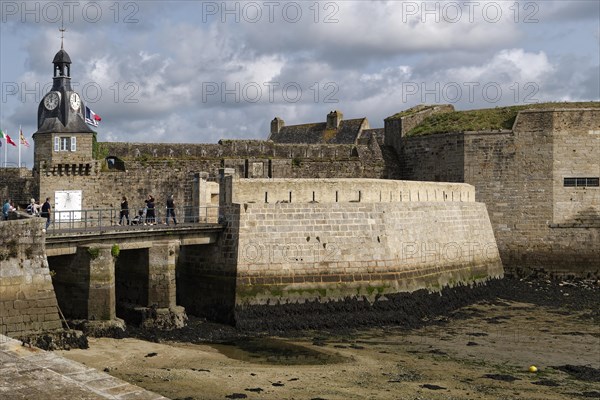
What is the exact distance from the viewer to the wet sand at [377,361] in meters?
13.6

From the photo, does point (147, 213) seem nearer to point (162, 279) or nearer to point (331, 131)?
point (162, 279)

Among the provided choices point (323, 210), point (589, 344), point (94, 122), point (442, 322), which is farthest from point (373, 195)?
point (94, 122)

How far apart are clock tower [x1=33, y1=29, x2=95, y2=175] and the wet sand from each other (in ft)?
42.8

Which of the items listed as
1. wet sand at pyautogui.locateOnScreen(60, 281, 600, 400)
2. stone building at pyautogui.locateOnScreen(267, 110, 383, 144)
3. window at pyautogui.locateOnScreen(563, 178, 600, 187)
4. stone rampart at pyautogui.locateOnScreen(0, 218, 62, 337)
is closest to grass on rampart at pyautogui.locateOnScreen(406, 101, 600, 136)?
window at pyautogui.locateOnScreen(563, 178, 600, 187)

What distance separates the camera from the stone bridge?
16953mm

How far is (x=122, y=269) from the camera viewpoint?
19672 mm

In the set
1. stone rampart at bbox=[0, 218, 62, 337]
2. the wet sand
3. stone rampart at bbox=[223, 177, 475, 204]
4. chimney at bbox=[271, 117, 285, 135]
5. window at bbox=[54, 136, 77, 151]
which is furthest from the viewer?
chimney at bbox=[271, 117, 285, 135]

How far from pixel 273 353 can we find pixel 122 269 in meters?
5.38

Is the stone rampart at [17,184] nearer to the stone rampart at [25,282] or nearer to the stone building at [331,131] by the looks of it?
the stone rampart at [25,282]

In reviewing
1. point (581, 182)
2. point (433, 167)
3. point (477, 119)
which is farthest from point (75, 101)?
point (581, 182)

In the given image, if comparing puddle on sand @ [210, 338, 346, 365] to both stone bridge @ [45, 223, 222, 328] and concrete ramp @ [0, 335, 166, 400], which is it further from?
concrete ramp @ [0, 335, 166, 400]

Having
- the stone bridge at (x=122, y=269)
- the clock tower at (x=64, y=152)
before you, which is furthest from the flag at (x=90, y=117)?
the stone bridge at (x=122, y=269)

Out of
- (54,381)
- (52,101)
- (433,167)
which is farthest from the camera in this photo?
(433,167)

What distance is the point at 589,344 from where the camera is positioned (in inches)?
723
